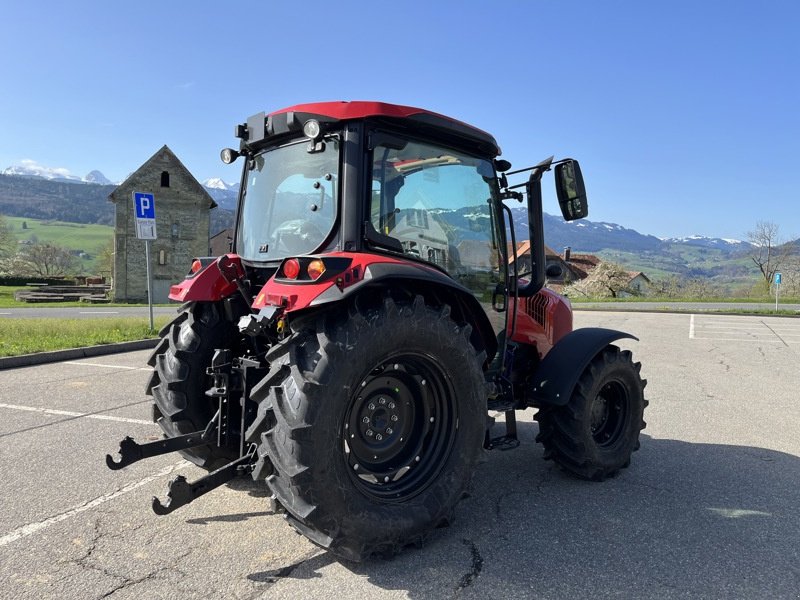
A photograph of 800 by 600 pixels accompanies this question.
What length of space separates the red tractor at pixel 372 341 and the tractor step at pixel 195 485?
0.03 feet

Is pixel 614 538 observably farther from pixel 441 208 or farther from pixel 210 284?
pixel 210 284

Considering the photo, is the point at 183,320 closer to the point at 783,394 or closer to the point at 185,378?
the point at 185,378

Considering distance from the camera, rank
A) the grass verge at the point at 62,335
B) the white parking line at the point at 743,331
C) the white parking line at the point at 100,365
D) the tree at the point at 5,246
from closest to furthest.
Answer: the white parking line at the point at 100,365 → the grass verge at the point at 62,335 → the white parking line at the point at 743,331 → the tree at the point at 5,246

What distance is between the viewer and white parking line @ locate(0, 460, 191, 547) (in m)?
2.99

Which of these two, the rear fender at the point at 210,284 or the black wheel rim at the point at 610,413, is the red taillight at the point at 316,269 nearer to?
the rear fender at the point at 210,284

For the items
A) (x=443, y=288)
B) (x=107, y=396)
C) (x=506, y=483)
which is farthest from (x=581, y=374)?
(x=107, y=396)

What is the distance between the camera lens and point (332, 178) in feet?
10.2

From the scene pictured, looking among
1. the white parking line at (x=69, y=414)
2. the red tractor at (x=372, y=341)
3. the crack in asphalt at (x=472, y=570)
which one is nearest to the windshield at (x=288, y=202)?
the red tractor at (x=372, y=341)

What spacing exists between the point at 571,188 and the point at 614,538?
223 centimetres

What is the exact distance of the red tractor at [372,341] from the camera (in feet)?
8.62

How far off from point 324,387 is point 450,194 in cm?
169

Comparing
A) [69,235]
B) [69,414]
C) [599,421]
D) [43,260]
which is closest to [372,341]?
[599,421]

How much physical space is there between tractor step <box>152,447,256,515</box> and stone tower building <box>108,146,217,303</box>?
4025cm

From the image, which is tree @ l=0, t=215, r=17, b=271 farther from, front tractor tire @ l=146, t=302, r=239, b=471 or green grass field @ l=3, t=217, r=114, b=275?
front tractor tire @ l=146, t=302, r=239, b=471
